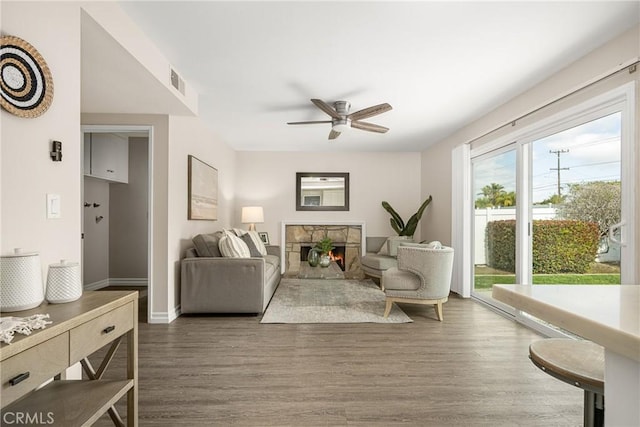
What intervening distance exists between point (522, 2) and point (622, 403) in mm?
2193

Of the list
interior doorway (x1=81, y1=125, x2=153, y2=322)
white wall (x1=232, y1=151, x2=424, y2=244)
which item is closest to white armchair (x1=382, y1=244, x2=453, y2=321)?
white wall (x1=232, y1=151, x2=424, y2=244)

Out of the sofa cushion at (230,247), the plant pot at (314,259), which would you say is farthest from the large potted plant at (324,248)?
the sofa cushion at (230,247)

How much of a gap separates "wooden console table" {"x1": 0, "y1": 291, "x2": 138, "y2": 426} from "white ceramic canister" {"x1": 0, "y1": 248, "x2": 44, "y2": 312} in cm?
3

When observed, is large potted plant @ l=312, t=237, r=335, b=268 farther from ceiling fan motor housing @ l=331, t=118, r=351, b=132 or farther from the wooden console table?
the wooden console table

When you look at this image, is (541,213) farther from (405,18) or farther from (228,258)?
(228,258)

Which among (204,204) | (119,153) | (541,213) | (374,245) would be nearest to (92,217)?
(119,153)

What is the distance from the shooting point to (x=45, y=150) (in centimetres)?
138

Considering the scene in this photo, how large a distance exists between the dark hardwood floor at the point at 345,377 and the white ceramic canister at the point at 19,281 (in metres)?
0.96

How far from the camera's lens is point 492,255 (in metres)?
4.03

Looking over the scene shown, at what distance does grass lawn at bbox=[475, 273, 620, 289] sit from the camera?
2.46 m

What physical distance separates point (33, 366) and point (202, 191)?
132 inches

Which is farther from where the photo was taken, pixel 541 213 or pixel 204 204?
pixel 204 204

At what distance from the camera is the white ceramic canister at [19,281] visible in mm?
1086

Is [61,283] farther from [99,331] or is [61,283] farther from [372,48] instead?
[372,48]
